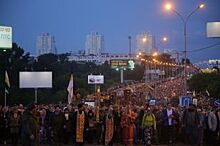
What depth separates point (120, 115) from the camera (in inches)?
913

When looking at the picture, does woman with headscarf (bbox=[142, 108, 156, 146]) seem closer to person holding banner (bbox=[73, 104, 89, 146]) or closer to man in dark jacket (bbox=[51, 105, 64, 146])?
person holding banner (bbox=[73, 104, 89, 146])

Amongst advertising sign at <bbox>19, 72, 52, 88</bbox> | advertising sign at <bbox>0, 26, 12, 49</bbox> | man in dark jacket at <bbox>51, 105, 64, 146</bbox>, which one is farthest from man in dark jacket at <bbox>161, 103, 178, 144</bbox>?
advertising sign at <bbox>0, 26, 12, 49</bbox>

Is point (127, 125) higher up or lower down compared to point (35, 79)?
lower down

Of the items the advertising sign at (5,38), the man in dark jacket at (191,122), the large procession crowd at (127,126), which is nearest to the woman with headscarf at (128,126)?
the large procession crowd at (127,126)

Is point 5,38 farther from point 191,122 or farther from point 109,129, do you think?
point 191,122

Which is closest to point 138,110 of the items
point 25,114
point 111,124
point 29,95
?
point 111,124

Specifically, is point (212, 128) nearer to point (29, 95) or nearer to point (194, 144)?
point (194, 144)

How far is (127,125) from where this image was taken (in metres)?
22.2

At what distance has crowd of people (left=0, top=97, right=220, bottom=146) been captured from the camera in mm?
22156

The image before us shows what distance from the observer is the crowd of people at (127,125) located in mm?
22156

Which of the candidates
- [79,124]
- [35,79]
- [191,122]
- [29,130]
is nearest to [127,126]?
[191,122]

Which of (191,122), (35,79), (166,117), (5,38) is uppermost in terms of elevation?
(5,38)

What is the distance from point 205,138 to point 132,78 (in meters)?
125

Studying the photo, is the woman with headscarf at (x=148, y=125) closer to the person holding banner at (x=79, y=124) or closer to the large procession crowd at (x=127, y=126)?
the large procession crowd at (x=127, y=126)
